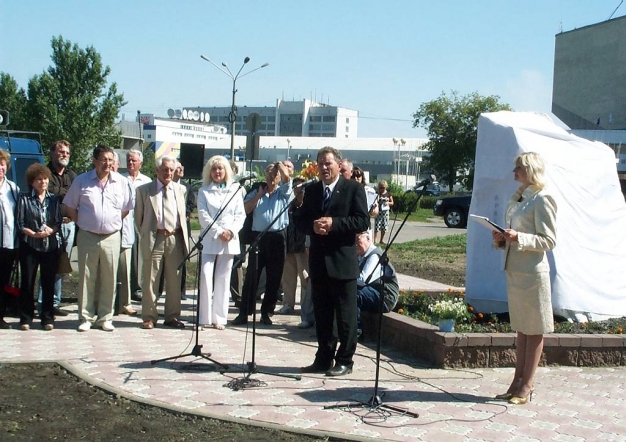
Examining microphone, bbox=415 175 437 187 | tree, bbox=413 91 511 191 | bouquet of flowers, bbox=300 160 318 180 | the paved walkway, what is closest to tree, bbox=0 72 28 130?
tree, bbox=413 91 511 191

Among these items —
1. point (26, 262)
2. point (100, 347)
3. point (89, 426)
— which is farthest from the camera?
point (26, 262)

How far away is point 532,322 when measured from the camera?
6238mm

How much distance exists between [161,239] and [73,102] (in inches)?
1541

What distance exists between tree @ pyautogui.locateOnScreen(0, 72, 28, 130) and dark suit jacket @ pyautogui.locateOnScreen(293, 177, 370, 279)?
148ft

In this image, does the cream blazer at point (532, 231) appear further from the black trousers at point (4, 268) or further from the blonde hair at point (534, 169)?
the black trousers at point (4, 268)

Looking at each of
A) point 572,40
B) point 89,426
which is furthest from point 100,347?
point 572,40

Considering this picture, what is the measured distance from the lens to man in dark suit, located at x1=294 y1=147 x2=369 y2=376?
6.95 metres

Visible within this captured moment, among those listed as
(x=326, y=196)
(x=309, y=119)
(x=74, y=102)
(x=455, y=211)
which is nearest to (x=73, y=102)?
(x=74, y=102)

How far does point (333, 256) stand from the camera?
6.96m

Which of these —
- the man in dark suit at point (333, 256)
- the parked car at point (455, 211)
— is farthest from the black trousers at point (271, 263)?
the parked car at point (455, 211)

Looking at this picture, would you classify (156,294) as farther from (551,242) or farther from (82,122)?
(82,122)

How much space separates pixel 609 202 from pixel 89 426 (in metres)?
6.35

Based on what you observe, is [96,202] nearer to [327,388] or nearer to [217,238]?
[217,238]

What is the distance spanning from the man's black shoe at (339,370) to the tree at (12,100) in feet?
148
